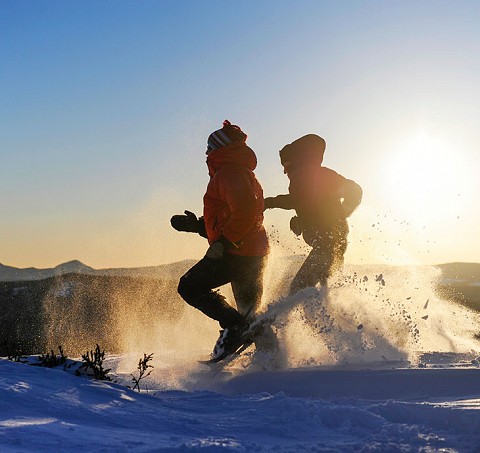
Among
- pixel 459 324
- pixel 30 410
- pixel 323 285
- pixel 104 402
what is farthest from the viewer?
pixel 459 324

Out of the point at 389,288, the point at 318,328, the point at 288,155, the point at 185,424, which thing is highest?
the point at 288,155

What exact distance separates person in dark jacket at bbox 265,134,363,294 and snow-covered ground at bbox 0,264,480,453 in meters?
0.27

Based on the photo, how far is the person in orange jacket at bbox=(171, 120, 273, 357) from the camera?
5582mm

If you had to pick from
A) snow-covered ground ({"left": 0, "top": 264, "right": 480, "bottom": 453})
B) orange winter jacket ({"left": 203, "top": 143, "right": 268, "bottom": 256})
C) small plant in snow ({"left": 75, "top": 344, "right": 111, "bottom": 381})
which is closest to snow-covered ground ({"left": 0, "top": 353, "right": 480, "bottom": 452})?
snow-covered ground ({"left": 0, "top": 264, "right": 480, "bottom": 453})

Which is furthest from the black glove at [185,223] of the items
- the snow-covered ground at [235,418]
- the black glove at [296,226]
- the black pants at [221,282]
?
the snow-covered ground at [235,418]

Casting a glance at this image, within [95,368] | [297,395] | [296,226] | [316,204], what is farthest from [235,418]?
[296,226]

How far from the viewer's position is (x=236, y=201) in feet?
18.1

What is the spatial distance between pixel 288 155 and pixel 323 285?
5.20 ft

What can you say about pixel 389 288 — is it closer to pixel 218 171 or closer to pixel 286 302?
pixel 286 302

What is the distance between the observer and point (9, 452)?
202 centimetres

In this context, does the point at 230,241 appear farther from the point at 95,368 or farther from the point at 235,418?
the point at 235,418

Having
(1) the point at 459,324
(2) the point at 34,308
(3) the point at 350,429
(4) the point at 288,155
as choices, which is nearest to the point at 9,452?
(3) the point at 350,429

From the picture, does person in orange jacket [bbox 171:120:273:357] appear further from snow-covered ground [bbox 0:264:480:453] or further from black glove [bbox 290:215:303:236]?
black glove [bbox 290:215:303:236]

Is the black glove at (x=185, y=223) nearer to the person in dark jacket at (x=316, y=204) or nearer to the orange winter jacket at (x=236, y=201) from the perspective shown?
the orange winter jacket at (x=236, y=201)
